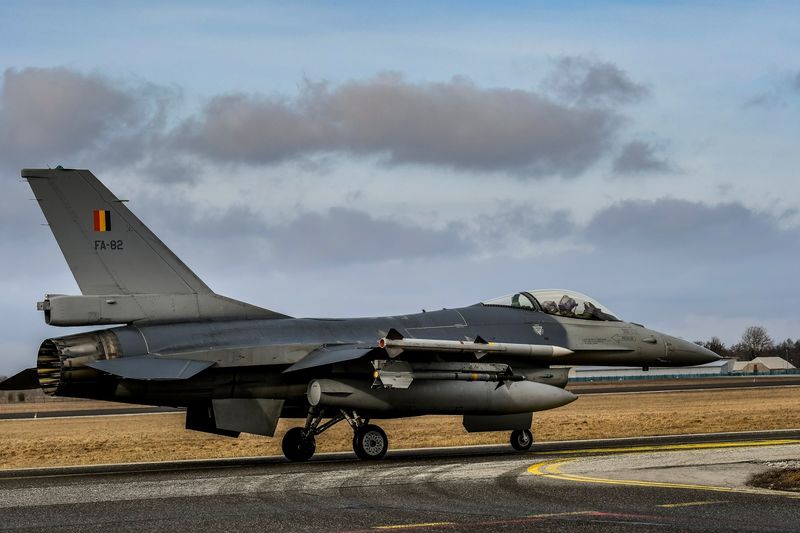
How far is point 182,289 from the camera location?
2097 centimetres

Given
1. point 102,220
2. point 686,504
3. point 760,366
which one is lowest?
point 686,504

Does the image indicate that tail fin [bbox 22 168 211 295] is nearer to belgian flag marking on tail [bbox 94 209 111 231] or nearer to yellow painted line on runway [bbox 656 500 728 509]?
belgian flag marking on tail [bbox 94 209 111 231]

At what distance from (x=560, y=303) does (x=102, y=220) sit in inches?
399

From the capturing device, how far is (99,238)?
20453 mm

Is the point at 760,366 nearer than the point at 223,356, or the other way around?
the point at 223,356

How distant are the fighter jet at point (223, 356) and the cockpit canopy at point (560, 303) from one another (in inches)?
82.5

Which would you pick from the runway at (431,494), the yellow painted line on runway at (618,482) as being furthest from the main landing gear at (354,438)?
the yellow painted line on runway at (618,482)

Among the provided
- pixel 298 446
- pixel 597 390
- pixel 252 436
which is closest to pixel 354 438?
pixel 298 446

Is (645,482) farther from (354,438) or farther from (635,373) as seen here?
(635,373)

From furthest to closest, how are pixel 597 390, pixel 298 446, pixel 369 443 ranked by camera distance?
pixel 597 390 < pixel 298 446 < pixel 369 443

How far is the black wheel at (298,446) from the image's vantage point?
70.8ft

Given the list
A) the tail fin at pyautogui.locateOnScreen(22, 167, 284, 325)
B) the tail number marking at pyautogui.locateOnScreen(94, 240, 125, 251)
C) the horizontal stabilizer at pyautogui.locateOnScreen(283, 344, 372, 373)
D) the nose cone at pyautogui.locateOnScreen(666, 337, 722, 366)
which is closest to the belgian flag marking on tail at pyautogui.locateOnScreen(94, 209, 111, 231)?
the tail fin at pyautogui.locateOnScreen(22, 167, 284, 325)

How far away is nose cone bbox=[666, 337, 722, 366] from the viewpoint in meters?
24.9

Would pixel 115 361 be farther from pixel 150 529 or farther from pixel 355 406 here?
pixel 150 529
